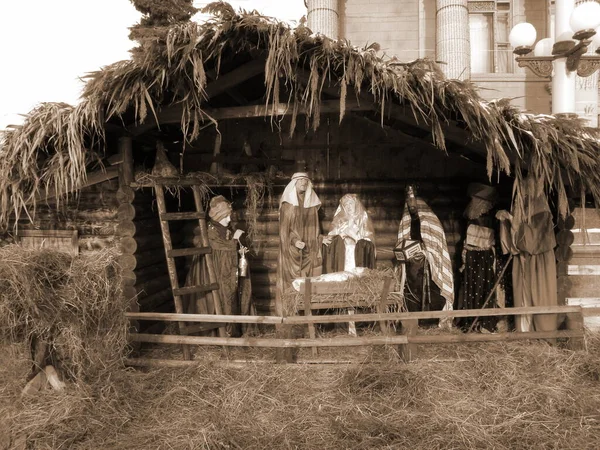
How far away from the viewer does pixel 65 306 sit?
346 centimetres

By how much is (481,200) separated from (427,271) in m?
1.17

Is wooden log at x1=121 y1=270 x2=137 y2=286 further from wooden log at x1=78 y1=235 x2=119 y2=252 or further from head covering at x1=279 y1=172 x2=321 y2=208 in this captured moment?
head covering at x1=279 y1=172 x2=321 y2=208

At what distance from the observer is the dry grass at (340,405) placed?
3.38 meters

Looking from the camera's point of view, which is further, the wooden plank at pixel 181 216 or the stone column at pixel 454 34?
the stone column at pixel 454 34

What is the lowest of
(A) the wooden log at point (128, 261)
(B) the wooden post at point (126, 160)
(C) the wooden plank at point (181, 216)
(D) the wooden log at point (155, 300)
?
(D) the wooden log at point (155, 300)

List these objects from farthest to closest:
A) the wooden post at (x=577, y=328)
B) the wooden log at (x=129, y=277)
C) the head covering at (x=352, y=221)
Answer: the head covering at (x=352, y=221)
the wooden log at (x=129, y=277)
the wooden post at (x=577, y=328)

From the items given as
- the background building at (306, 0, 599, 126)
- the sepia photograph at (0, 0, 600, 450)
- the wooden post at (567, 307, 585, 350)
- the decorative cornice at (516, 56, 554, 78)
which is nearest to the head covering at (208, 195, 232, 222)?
the sepia photograph at (0, 0, 600, 450)

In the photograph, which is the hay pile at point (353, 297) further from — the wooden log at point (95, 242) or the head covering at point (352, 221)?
the wooden log at point (95, 242)

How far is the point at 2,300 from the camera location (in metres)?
3.30

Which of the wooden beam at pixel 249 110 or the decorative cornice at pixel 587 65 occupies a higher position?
the decorative cornice at pixel 587 65

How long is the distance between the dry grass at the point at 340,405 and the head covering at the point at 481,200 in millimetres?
1785

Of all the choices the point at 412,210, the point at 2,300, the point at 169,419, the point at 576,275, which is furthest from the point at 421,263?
the point at 2,300

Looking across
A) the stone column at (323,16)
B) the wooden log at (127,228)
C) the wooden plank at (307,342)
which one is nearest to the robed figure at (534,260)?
the wooden plank at (307,342)

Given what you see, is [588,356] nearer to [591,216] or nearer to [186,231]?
[591,216]
